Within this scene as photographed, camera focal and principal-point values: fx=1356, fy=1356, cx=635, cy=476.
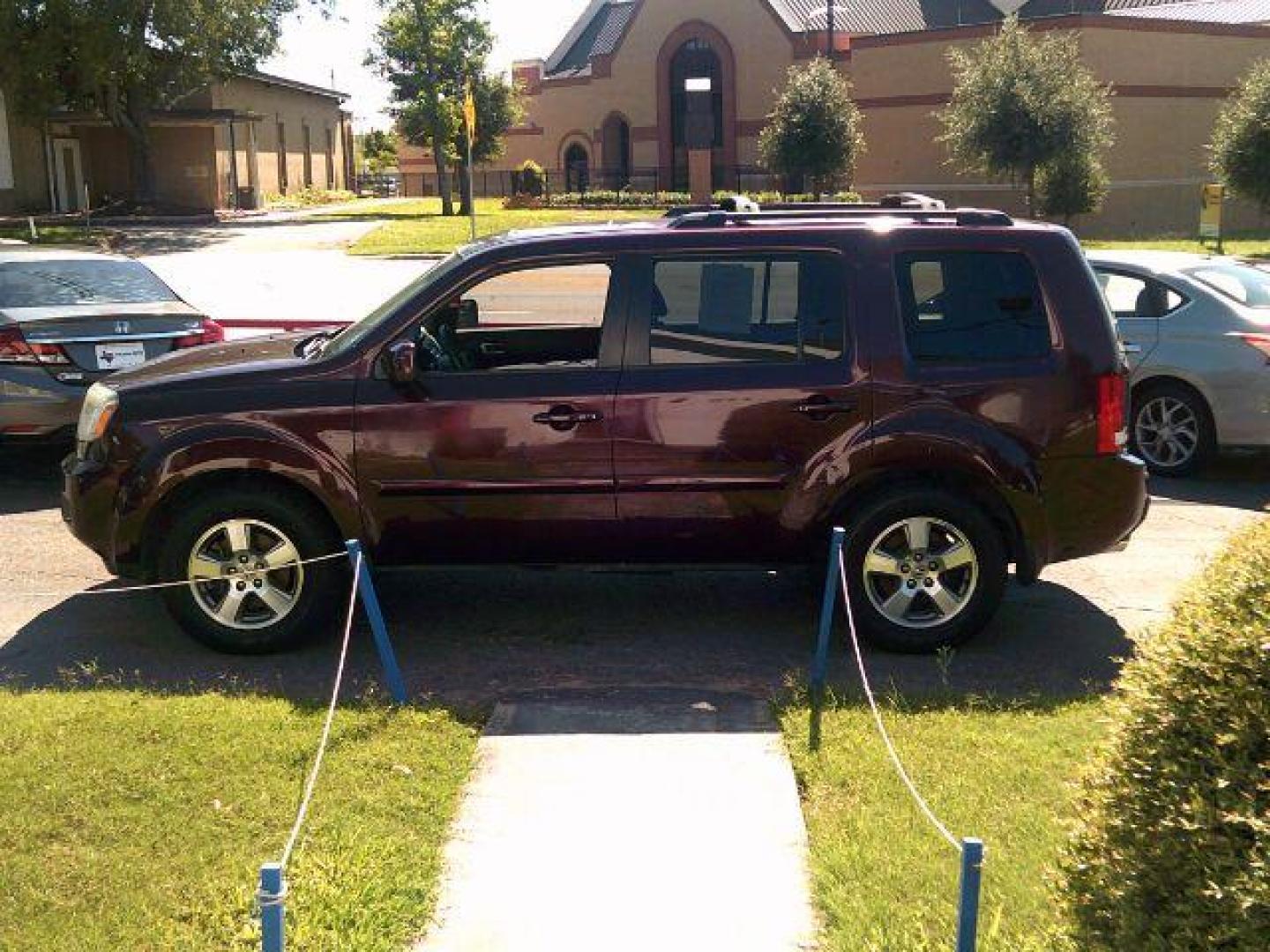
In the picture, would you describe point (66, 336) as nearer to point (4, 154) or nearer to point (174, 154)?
point (4, 154)

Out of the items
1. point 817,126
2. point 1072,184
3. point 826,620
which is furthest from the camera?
→ point 817,126

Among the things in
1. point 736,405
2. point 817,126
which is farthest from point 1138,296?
point 817,126

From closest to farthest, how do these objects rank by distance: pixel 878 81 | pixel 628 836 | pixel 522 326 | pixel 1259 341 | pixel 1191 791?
pixel 1191 791 → pixel 628 836 → pixel 522 326 → pixel 1259 341 → pixel 878 81

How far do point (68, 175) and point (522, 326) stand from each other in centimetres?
4946

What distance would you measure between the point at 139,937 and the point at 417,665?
2515 mm

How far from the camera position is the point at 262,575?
243 inches

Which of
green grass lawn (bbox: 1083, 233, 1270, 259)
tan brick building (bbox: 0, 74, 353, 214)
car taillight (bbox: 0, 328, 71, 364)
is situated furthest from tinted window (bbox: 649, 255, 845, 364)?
tan brick building (bbox: 0, 74, 353, 214)

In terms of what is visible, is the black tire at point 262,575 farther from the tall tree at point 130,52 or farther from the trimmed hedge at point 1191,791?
the tall tree at point 130,52

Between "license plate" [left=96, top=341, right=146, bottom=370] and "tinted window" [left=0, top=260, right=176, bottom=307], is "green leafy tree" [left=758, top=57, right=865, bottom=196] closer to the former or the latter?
"tinted window" [left=0, top=260, right=176, bottom=307]

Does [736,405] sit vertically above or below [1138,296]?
below

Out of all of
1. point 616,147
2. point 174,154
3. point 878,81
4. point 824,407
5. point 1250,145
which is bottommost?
point 824,407

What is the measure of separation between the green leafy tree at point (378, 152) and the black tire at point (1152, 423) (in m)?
90.4

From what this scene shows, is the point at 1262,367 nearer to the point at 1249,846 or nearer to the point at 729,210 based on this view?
the point at 729,210

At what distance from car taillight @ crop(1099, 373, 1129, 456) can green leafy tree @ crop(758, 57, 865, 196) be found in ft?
123
